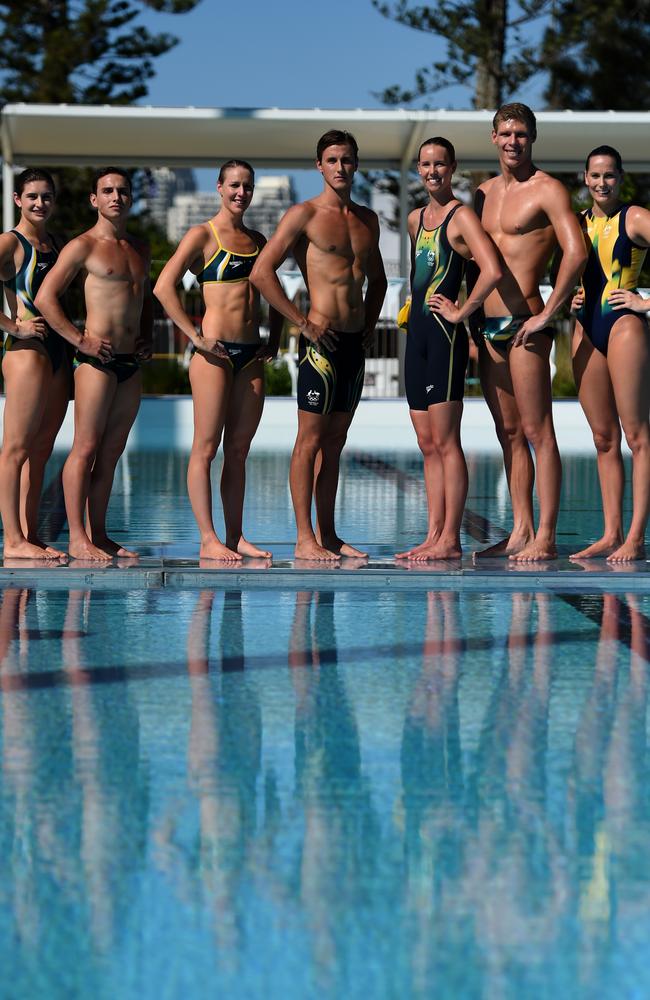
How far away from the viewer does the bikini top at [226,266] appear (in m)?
6.03

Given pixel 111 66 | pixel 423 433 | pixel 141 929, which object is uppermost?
pixel 111 66

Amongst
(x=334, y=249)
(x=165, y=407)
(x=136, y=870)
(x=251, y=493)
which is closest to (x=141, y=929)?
(x=136, y=870)

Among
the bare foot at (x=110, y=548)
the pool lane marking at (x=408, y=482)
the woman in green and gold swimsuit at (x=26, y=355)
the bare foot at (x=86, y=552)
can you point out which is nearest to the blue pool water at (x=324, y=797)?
the bare foot at (x=86, y=552)

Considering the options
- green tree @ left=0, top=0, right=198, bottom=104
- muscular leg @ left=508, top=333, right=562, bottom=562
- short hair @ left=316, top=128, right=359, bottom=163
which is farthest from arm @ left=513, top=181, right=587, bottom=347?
green tree @ left=0, top=0, right=198, bottom=104

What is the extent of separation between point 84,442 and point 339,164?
4.80 ft

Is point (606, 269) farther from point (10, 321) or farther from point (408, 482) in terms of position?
point (408, 482)

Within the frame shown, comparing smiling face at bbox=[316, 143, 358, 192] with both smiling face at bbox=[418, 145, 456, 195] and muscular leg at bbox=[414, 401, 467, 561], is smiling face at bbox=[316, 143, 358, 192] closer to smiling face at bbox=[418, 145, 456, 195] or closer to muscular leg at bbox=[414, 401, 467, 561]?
smiling face at bbox=[418, 145, 456, 195]

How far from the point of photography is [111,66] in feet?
108

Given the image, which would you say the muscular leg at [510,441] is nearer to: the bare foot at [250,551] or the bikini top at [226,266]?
the bare foot at [250,551]

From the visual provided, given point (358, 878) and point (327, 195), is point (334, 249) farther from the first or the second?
point (358, 878)

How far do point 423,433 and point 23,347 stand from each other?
161 cm

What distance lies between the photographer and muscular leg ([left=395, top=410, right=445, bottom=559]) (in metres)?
6.12

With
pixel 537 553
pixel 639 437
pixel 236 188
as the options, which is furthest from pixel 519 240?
pixel 537 553

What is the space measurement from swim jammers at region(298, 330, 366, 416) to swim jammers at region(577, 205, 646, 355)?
926 mm
